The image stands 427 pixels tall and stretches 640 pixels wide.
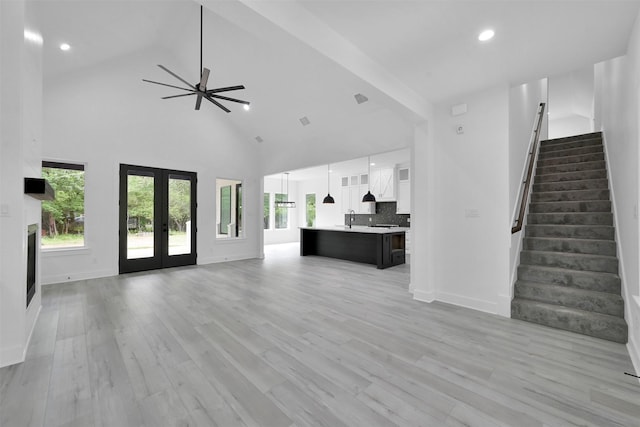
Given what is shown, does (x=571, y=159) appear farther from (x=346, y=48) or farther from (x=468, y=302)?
(x=346, y=48)

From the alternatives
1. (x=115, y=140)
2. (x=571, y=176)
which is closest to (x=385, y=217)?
(x=571, y=176)

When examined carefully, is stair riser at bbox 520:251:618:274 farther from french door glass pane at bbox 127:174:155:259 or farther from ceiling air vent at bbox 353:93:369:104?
french door glass pane at bbox 127:174:155:259

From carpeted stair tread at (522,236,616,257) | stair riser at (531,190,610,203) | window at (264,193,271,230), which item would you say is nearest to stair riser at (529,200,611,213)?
stair riser at (531,190,610,203)

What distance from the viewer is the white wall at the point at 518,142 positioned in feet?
11.5

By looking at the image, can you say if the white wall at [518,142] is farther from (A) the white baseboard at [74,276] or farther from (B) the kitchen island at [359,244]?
(A) the white baseboard at [74,276]

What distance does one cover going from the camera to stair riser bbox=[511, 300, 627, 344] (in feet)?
8.91

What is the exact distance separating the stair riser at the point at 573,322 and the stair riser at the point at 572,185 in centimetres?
250

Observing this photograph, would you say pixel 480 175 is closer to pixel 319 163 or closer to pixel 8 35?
pixel 319 163

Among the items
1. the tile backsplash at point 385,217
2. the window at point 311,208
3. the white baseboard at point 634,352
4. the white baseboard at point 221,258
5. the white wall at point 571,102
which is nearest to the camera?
the white baseboard at point 634,352

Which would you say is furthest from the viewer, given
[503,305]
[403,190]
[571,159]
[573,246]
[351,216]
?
[351,216]

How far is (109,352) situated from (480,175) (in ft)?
14.9

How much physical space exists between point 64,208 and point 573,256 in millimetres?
8384

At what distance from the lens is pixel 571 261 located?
3.44m

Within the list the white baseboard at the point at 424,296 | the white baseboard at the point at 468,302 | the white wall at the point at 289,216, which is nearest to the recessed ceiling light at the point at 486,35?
the white baseboard at the point at 468,302
